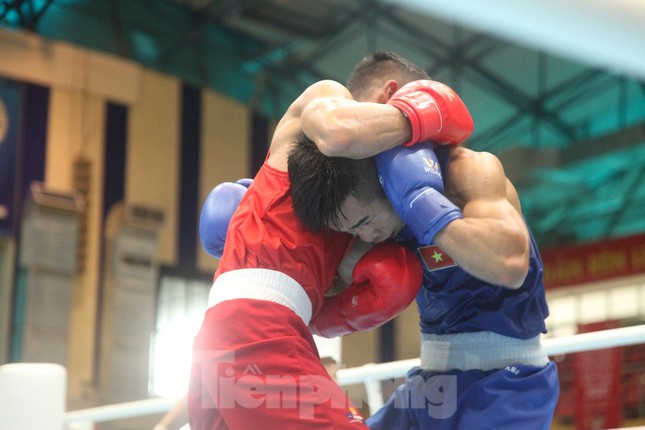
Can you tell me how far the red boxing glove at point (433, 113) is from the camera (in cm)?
169

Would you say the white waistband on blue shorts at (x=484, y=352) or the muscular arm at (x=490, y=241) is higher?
the muscular arm at (x=490, y=241)

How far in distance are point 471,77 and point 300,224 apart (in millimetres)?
8062

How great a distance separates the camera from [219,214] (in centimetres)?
209

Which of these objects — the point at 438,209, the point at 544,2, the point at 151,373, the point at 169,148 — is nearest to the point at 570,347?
the point at 438,209

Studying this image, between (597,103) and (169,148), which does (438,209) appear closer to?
(169,148)

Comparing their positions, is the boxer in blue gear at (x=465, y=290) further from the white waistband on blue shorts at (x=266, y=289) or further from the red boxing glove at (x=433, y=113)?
the white waistband on blue shorts at (x=266, y=289)

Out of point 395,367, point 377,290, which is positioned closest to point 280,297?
point 377,290

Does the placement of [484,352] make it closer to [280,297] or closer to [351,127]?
[280,297]

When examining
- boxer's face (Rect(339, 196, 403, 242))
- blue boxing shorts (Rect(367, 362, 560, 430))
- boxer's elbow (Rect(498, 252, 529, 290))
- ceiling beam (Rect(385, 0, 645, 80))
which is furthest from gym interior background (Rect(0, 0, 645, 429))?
ceiling beam (Rect(385, 0, 645, 80))

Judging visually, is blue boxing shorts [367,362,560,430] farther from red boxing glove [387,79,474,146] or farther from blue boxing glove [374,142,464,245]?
red boxing glove [387,79,474,146]

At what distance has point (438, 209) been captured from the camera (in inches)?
63.2

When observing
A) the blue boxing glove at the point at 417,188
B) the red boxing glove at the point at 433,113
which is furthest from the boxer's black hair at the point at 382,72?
the blue boxing glove at the point at 417,188

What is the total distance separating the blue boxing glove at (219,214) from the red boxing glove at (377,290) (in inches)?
13.0

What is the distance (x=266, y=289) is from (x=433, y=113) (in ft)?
1.55
